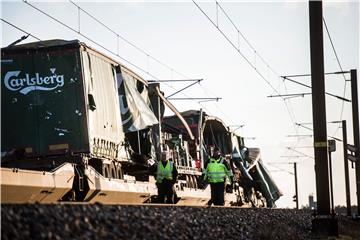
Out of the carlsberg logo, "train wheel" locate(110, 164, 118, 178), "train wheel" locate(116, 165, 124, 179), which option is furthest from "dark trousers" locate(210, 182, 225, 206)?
the carlsberg logo

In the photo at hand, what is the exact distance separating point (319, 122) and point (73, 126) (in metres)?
6.22

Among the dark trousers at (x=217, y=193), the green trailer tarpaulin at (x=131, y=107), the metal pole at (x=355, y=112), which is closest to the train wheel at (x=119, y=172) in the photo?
the green trailer tarpaulin at (x=131, y=107)

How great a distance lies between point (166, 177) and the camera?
17031 millimetres

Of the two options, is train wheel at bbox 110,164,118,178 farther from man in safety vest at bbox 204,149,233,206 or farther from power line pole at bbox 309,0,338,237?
power line pole at bbox 309,0,338,237

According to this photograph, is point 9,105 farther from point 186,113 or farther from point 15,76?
point 186,113

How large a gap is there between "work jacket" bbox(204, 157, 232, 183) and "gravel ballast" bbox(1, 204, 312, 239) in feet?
20.0

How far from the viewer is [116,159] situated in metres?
18.1

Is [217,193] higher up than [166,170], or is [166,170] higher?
[166,170]

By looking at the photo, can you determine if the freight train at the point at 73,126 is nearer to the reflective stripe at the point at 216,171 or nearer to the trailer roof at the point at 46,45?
the trailer roof at the point at 46,45

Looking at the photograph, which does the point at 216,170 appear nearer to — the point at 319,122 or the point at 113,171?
the point at 113,171

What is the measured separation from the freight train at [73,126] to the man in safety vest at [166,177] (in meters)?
0.78

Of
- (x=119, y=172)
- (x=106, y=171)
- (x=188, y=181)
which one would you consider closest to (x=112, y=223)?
(x=106, y=171)

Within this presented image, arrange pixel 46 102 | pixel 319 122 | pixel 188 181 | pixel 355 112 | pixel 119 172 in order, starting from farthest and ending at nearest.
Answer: pixel 355 112 < pixel 188 181 < pixel 119 172 < pixel 319 122 < pixel 46 102

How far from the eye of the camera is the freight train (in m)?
15.0
